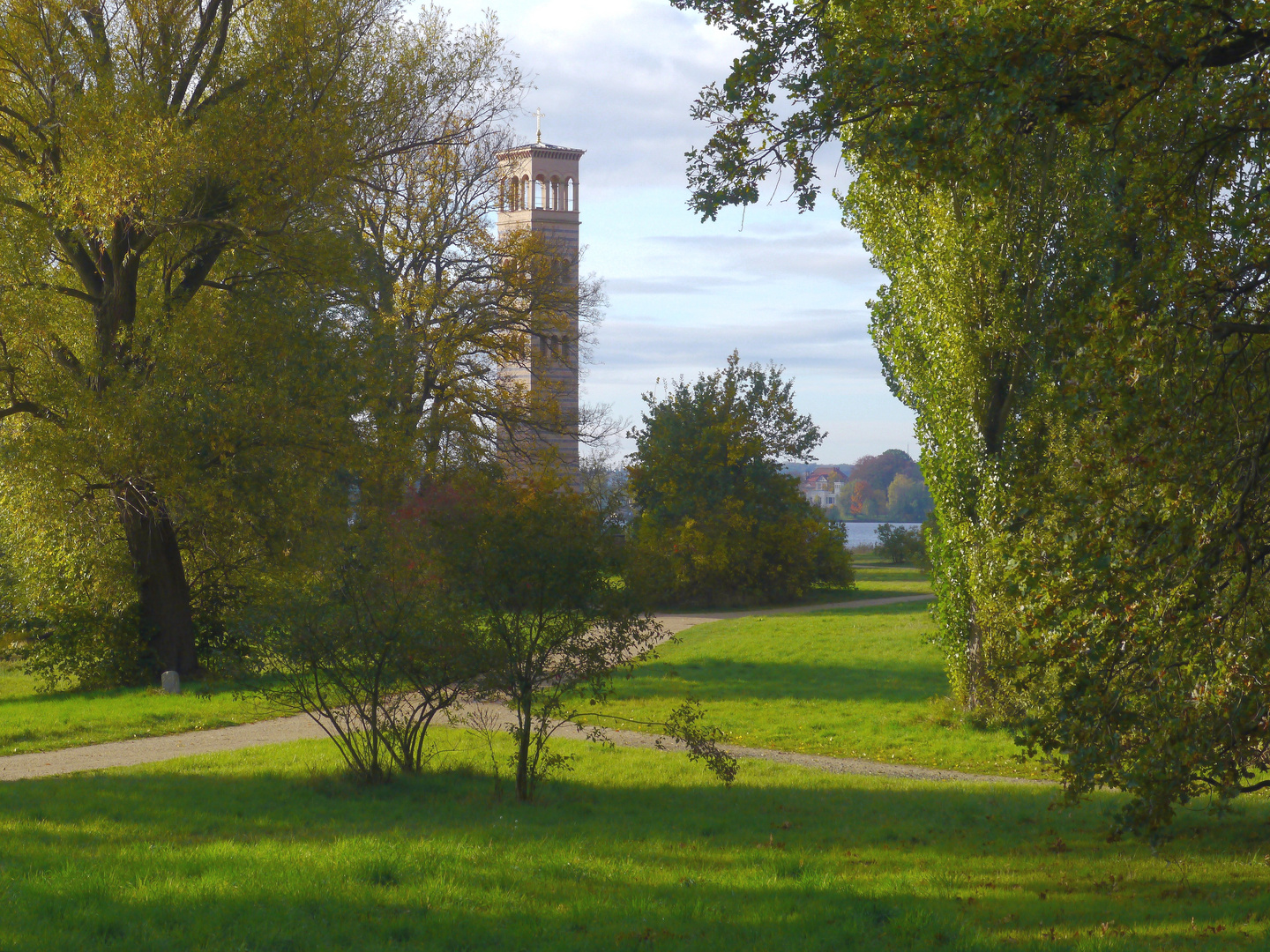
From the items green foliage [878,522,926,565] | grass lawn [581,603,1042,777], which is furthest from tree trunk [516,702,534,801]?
green foliage [878,522,926,565]

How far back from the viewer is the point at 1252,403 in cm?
581

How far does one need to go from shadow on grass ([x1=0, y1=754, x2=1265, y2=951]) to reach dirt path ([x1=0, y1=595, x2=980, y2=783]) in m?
2.01

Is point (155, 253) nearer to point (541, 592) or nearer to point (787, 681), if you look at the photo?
point (541, 592)

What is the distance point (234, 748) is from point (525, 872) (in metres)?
7.84

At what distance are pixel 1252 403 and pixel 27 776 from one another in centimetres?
1158

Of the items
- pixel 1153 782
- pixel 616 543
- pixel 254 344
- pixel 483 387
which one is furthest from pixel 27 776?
pixel 483 387

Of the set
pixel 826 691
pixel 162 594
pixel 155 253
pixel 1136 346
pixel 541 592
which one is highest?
pixel 155 253

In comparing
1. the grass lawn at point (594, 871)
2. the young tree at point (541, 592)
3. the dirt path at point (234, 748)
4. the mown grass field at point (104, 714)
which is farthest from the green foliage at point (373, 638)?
the dirt path at point (234, 748)

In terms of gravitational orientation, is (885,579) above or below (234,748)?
above

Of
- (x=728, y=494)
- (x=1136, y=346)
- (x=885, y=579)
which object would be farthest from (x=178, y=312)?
Answer: (x=885, y=579)

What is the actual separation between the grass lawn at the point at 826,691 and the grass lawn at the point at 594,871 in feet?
8.82

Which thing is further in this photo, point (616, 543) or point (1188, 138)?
point (616, 543)

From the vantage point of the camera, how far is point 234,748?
1306 cm

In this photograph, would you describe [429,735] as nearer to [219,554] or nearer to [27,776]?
[27,776]
